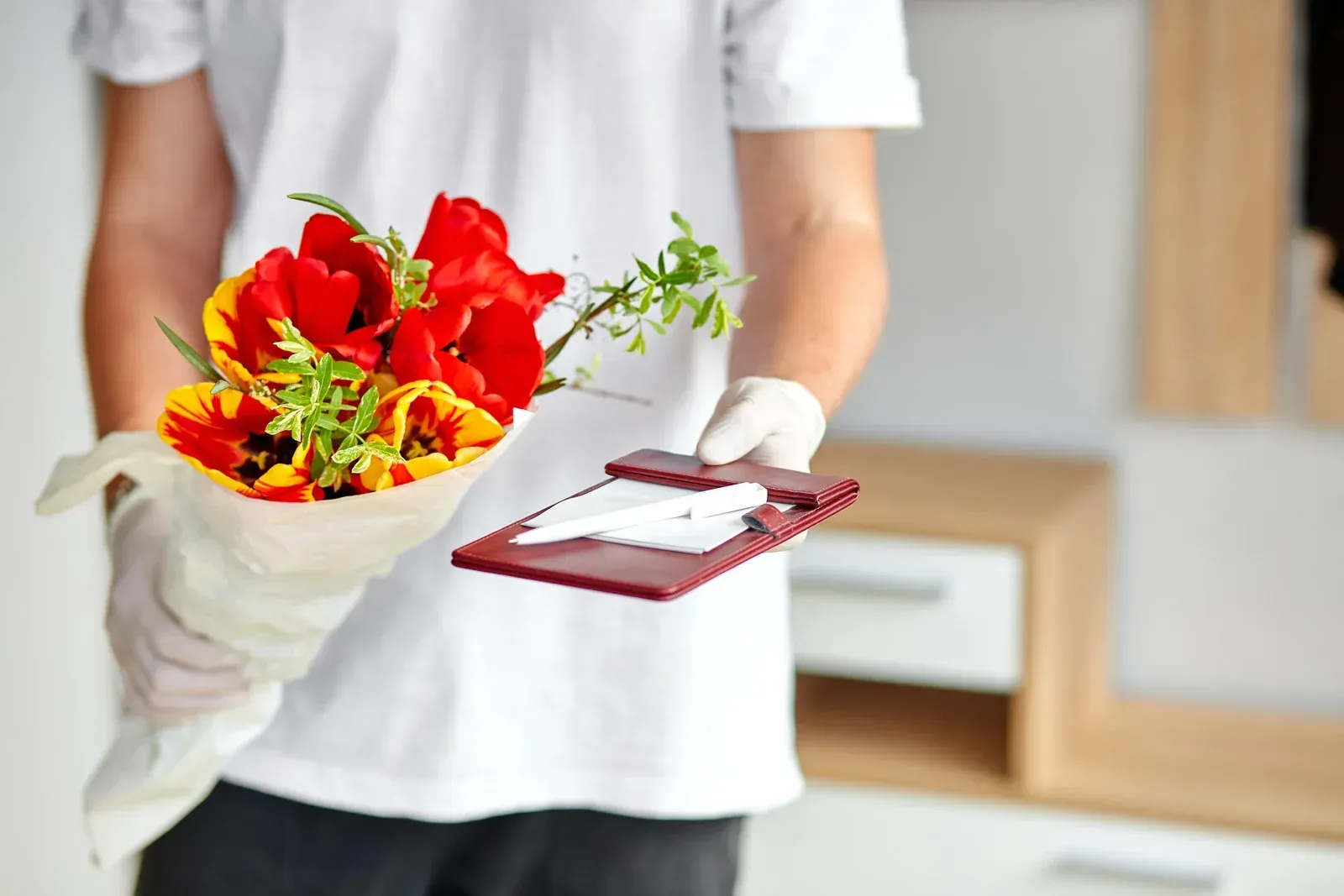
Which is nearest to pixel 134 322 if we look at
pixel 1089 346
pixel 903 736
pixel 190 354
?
pixel 190 354

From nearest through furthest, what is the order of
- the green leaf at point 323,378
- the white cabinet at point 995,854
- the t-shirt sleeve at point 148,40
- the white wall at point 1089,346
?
the green leaf at point 323,378 < the t-shirt sleeve at point 148,40 < the white cabinet at point 995,854 < the white wall at point 1089,346

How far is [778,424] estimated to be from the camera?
742 mm

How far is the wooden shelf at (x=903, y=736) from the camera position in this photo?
1.67 m

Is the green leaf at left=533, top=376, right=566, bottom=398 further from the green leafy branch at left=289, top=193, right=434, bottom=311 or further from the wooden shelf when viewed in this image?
the wooden shelf

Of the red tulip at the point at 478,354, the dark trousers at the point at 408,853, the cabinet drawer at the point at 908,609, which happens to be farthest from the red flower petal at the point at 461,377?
the cabinet drawer at the point at 908,609

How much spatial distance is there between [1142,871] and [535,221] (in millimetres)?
1154

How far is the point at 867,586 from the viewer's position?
1.65 m

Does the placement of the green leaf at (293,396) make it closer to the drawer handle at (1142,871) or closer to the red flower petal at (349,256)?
the red flower petal at (349,256)

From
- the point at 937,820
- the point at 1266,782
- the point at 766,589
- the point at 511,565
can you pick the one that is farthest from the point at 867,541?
the point at 511,565

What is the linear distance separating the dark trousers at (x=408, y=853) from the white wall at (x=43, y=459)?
2.92 feet

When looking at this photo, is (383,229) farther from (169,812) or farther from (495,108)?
(169,812)

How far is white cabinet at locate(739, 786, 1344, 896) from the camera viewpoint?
1575 millimetres

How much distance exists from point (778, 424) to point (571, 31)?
300 millimetres

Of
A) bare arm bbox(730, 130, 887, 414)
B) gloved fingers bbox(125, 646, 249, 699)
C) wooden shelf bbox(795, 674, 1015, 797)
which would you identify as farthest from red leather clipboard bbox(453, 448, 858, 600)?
wooden shelf bbox(795, 674, 1015, 797)
